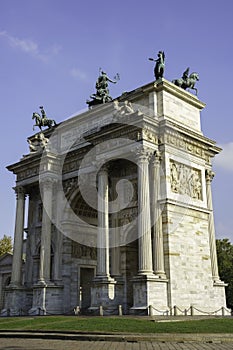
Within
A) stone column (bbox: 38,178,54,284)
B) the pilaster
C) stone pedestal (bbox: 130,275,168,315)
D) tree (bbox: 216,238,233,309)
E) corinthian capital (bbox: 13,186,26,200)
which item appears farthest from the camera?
tree (bbox: 216,238,233,309)

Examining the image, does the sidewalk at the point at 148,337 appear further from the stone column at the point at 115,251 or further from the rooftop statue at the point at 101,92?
the rooftop statue at the point at 101,92

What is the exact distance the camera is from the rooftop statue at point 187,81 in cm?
3031

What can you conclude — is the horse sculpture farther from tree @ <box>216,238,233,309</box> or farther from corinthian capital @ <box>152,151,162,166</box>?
tree @ <box>216,238,233,309</box>

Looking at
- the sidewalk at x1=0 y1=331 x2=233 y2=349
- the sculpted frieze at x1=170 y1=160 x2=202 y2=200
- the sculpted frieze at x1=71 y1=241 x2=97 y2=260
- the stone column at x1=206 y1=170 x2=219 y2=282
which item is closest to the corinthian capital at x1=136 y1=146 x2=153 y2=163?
the sculpted frieze at x1=170 y1=160 x2=202 y2=200

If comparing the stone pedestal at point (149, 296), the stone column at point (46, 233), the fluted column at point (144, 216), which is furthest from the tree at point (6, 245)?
the stone pedestal at point (149, 296)

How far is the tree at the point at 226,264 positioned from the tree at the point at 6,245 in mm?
29456

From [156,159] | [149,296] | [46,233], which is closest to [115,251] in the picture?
[149,296]

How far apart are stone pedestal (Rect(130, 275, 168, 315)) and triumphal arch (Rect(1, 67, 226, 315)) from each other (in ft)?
0.17

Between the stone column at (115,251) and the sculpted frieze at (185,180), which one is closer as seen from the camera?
the sculpted frieze at (185,180)

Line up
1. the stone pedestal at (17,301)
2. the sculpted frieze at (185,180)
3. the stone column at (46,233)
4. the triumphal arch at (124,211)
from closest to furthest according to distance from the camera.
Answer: the triumphal arch at (124,211)
the sculpted frieze at (185,180)
the stone column at (46,233)
the stone pedestal at (17,301)

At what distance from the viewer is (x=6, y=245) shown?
198 ft

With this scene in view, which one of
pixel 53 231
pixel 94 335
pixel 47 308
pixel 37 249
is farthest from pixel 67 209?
pixel 94 335

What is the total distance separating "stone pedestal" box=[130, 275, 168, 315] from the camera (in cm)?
2197

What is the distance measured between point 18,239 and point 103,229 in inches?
386
